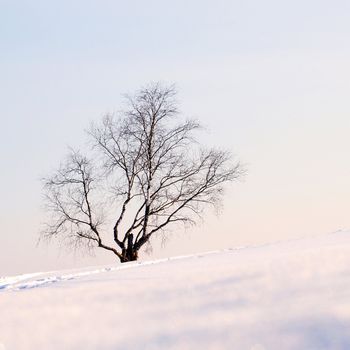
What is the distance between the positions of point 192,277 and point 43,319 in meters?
1.13

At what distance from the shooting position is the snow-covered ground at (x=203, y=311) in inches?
128

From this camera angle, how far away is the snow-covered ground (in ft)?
10.7

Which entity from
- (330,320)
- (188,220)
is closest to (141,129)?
(188,220)

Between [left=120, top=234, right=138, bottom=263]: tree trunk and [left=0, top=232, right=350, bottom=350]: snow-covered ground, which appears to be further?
[left=120, top=234, right=138, bottom=263]: tree trunk

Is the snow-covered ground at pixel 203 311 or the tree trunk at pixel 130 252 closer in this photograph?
the snow-covered ground at pixel 203 311

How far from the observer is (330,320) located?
323cm

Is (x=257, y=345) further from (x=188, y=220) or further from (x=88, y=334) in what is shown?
(x=188, y=220)

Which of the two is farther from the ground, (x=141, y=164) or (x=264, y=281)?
(x=141, y=164)

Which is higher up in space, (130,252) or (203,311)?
(130,252)

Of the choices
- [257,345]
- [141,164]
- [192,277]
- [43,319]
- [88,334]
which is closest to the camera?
[257,345]

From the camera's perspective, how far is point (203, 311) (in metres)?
3.72

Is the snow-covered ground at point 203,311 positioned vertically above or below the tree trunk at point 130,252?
below

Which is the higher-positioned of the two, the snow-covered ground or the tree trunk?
the tree trunk

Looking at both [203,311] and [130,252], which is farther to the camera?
[130,252]
